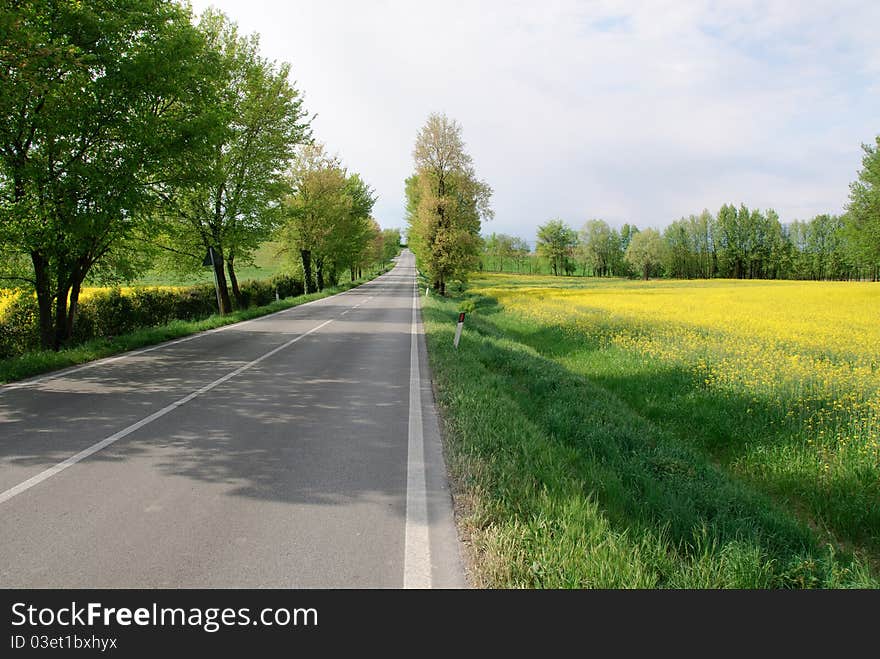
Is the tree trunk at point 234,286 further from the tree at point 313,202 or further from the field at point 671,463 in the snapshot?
the field at point 671,463

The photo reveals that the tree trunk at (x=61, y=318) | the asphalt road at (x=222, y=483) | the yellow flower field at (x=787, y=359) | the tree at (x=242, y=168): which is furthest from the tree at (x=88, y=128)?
the yellow flower field at (x=787, y=359)

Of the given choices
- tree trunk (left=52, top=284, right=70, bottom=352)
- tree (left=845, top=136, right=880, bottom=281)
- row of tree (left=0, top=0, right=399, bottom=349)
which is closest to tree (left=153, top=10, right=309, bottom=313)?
row of tree (left=0, top=0, right=399, bottom=349)

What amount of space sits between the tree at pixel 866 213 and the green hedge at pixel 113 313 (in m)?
43.7

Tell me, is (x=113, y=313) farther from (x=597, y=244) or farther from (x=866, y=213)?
(x=597, y=244)

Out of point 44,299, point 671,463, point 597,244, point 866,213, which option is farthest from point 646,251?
point 44,299

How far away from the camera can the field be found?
114 inches

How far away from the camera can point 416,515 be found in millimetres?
3426

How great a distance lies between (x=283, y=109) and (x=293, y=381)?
17.4 m

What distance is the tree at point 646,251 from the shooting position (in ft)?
302

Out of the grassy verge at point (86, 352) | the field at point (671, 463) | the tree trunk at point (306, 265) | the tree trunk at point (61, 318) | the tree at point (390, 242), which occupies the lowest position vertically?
the field at point (671, 463)

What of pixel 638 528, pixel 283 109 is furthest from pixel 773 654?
pixel 283 109

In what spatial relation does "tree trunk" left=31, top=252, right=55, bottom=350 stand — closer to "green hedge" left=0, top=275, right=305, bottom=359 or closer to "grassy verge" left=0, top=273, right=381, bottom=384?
"grassy verge" left=0, top=273, right=381, bottom=384

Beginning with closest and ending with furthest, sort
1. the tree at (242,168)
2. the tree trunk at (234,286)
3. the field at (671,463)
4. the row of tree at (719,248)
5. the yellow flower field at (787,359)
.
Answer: the field at (671,463) < the yellow flower field at (787,359) < the tree at (242,168) < the tree trunk at (234,286) < the row of tree at (719,248)

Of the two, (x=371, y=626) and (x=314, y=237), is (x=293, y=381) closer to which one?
(x=371, y=626)
